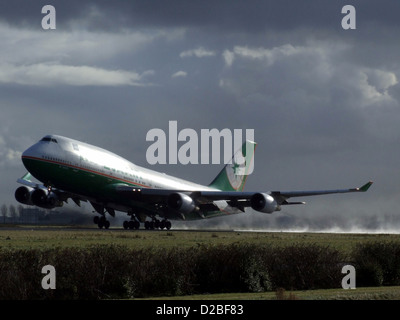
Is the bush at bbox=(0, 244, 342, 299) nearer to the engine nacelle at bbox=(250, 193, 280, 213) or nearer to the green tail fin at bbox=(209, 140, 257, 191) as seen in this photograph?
the engine nacelle at bbox=(250, 193, 280, 213)

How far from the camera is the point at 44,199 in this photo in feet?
248

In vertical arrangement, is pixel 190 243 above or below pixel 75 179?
below

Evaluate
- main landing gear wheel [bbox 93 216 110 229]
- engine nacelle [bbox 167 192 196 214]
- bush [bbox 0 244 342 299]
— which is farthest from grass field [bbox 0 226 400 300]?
main landing gear wheel [bbox 93 216 110 229]

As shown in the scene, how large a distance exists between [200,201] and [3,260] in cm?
5344

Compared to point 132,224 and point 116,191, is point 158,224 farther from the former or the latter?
point 116,191

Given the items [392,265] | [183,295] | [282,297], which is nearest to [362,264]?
[392,265]

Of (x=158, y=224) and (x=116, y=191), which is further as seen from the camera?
(x=158, y=224)

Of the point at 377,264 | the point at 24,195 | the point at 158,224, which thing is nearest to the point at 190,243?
the point at 377,264

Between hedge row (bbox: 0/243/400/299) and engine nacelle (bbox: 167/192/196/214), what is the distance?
130 ft

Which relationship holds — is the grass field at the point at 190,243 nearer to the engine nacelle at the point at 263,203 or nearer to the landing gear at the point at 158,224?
the engine nacelle at the point at 263,203

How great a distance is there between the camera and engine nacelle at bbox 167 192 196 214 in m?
75.5

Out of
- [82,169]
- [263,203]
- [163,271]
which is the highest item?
[82,169]

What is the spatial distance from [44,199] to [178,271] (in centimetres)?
4754
